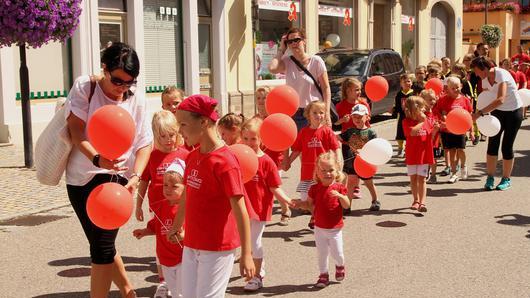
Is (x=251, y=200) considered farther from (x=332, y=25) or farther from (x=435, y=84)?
(x=332, y=25)

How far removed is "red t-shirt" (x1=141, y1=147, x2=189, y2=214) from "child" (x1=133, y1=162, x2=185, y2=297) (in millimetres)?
156

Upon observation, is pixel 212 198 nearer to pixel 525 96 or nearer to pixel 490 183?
pixel 490 183

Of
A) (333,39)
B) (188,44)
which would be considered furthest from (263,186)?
(333,39)

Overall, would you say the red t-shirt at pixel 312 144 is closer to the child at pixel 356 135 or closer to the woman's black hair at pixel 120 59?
the child at pixel 356 135

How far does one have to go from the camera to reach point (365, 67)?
19.2m

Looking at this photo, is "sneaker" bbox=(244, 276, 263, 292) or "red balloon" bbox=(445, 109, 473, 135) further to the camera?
"red balloon" bbox=(445, 109, 473, 135)

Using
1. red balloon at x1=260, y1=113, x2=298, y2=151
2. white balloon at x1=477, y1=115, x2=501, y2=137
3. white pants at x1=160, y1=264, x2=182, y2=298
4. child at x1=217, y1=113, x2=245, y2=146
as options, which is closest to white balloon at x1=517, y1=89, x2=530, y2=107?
white balloon at x1=477, y1=115, x2=501, y2=137

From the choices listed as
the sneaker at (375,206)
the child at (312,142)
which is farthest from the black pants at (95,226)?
the sneaker at (375,206)

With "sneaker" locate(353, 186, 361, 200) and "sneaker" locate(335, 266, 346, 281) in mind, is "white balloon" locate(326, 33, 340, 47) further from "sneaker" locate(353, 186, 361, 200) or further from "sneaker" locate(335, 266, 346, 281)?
"sneaker" locate(335, 266, 346, 281)

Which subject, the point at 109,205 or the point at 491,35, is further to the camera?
the point at 491,35

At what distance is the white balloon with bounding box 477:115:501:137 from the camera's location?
9891 mm

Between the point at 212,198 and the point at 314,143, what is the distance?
366 cm

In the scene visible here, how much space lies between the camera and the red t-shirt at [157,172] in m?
5.62

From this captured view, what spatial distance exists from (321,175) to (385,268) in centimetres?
106
